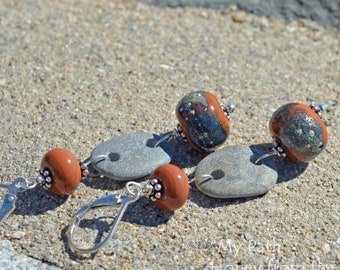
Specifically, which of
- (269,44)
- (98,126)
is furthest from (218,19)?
(98,126)

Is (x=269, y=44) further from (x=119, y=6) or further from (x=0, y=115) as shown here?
(x=0, y=115)

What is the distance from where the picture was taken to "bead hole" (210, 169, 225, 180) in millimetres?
2297

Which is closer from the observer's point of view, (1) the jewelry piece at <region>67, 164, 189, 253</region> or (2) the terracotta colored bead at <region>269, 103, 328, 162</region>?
(1) the jewelry piece at <region>67, 164, 189, 253</region>

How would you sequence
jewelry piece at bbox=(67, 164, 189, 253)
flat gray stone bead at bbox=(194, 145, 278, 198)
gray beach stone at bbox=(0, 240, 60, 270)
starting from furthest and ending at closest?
flat gray stone bead at bbox=(194, 145, 278, 198) → jewelry piece at bbox=(67, 164, 189, 253) → gray beach stone at bbox=(0, 240, 60, 270)

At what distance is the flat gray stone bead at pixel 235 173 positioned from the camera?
224 cm

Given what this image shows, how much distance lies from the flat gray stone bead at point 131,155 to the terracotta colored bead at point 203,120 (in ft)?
0.39


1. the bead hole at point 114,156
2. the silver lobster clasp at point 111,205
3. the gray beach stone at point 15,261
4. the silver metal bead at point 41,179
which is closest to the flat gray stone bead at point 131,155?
the bead hole at point 114,156

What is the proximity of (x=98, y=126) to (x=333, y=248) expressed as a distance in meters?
0.98

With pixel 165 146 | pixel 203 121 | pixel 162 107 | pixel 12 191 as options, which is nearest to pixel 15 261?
pixel 12 191

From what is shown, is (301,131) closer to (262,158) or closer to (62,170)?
(262,158)

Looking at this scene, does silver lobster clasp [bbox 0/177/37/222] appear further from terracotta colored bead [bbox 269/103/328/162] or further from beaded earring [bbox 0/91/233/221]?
terracotta colored bead [bbox 269/103/328/162]

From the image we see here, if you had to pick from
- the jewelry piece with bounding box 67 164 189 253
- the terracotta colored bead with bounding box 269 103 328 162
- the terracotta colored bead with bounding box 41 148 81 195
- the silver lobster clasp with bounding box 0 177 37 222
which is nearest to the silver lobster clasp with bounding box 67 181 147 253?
the jewelry piece with bounding box 67 164 189 253

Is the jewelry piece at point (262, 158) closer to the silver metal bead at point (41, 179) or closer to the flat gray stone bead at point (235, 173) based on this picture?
the flat gray stone bead at point (235, 173)

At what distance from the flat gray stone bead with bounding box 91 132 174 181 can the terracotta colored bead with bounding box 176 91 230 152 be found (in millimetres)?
119
